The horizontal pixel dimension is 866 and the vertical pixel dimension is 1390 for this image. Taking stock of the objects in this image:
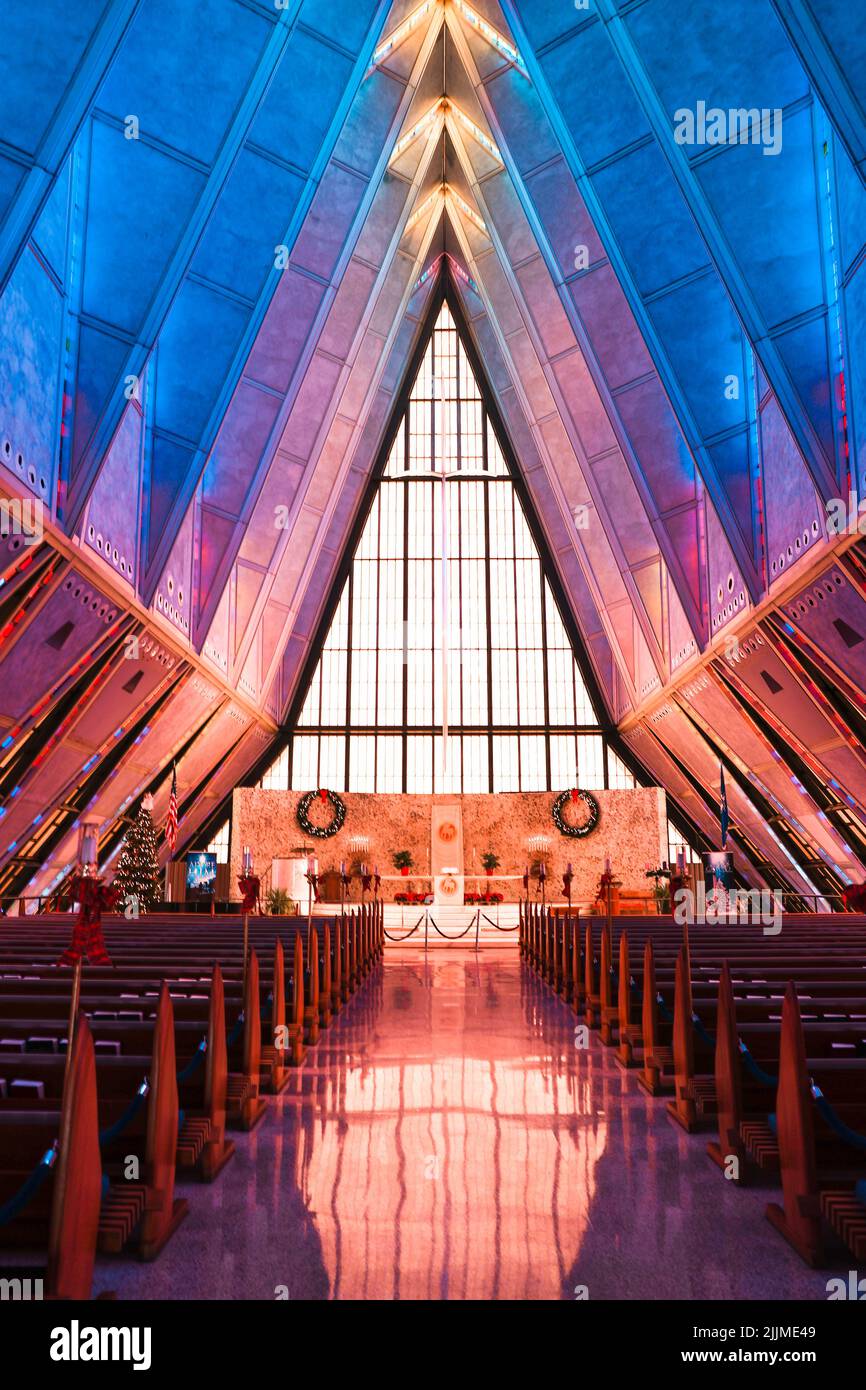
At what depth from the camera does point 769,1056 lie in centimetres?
434

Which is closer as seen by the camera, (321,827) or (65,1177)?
(65,1177)

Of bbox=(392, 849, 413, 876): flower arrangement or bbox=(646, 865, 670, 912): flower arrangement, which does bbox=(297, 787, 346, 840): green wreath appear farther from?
bbox=(646, 865, 670, 912): flower arrangement

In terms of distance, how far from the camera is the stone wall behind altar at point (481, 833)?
78.6 ft

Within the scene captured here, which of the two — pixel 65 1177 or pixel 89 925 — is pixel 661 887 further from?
pixel 65 1177

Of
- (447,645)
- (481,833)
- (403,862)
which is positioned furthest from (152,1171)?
(447,645)

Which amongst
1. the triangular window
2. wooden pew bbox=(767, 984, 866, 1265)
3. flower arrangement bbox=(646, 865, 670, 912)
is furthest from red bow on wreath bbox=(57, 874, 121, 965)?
the triangular window

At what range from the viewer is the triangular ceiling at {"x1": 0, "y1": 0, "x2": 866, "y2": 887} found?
983 centimetres

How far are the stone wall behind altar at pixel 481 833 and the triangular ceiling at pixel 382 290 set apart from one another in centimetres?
457

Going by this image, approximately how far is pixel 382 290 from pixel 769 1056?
18.9 meters

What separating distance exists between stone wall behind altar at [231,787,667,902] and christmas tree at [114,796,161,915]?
23.2 ft

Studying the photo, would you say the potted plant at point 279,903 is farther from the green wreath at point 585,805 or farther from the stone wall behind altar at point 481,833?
the green wreath at point 585,805

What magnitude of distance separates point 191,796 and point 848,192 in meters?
17.2

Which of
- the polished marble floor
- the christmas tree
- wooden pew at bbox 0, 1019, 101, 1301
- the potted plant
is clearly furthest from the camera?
the potted plant

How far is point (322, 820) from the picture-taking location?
24.2m
